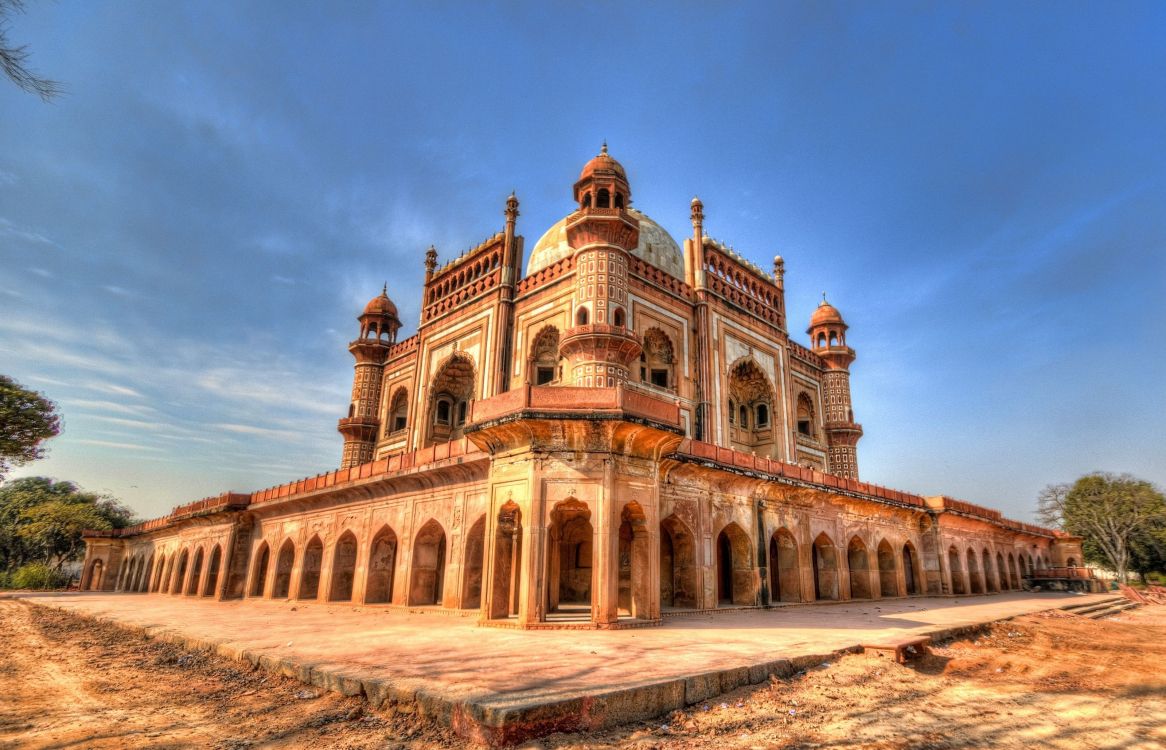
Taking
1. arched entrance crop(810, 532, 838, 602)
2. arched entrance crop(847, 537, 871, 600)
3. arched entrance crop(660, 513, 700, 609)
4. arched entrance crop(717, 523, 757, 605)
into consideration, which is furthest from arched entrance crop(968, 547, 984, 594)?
arched entrance crop(660, 513, 700, 609)

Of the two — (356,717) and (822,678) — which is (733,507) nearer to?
(822,678)

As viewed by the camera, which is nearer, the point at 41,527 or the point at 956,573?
the point at 956,573

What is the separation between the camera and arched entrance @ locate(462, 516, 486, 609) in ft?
48.9

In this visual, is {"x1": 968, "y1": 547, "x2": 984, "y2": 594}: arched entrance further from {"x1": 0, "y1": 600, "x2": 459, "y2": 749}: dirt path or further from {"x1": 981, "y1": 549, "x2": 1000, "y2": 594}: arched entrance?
{"x1": 0, "y1": 600, "x2": 459, "y2": 749}: dirt path

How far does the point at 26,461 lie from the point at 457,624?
26.1 meters

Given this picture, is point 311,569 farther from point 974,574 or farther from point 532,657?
point 974,574

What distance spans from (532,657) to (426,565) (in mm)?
10545

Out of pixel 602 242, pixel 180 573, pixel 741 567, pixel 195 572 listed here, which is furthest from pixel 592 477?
pixel 180 573

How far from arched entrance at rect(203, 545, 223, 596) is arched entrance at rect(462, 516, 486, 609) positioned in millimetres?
15325

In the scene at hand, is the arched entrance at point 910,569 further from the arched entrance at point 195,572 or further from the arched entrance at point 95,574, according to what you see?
the arched entrance at point 95,574

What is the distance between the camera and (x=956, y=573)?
80.2 feet

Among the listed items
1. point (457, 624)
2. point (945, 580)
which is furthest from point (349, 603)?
point (945, 580)

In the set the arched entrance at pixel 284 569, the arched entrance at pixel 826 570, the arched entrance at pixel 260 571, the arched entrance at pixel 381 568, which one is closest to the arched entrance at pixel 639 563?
the arched entrance at pixel 381 568

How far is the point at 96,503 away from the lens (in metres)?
49.5
